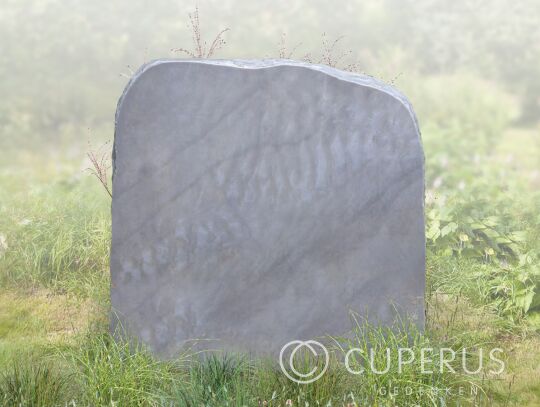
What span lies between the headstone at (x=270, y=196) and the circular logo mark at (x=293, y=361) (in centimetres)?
3

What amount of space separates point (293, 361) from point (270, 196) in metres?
0.71

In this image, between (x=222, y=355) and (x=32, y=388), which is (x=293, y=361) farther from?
(x=32, y=388)

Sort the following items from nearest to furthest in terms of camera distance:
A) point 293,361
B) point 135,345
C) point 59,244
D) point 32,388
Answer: point 32,388 < point 293,361 < point 135,345 < point 59,244

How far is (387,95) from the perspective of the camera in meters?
3.46

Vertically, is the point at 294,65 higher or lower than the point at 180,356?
higher

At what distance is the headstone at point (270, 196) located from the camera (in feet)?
11.5

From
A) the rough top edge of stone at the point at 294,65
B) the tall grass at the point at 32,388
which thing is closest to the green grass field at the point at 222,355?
the tall grass at the point at 32,388

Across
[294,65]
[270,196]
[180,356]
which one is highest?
[294,65]

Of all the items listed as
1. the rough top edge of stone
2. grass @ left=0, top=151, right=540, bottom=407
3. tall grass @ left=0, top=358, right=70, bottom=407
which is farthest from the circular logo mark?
the rough top edge of stone

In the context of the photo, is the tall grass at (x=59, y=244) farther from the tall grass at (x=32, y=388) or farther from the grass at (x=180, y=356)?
the tall grass at (x=32, y=388)

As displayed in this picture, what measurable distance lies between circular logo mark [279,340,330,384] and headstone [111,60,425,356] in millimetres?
34

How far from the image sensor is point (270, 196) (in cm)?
354

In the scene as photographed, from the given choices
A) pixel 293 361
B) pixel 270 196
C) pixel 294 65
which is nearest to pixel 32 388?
pixel 293 361

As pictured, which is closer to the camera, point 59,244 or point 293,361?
point 293,361
